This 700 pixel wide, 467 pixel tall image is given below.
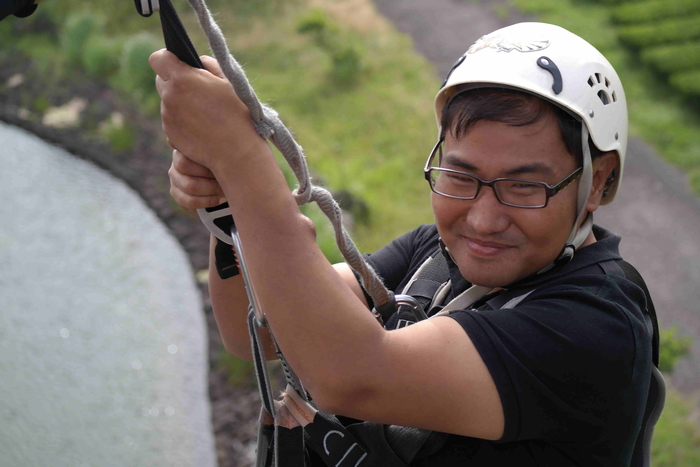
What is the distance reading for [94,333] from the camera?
562cm

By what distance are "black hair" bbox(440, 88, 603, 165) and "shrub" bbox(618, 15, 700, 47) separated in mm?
10516

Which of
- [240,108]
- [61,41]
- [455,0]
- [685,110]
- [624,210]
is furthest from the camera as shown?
[455,0]

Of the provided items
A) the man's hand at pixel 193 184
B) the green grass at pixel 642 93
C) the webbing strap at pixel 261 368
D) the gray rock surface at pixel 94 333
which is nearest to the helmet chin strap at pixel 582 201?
the webbing strap at pixel 261 368

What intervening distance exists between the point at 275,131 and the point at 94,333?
4700 mm

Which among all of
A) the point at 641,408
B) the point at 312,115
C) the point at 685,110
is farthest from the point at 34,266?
the point at 685,110

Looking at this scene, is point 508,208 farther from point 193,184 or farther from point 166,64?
point 166,64

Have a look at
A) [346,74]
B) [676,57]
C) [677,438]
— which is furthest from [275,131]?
[676,57]

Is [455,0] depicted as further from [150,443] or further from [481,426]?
[481,426]

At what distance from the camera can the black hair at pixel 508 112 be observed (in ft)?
5.75

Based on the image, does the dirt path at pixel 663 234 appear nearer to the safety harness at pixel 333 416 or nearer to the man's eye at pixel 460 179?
the safety harness at pixel 333 416

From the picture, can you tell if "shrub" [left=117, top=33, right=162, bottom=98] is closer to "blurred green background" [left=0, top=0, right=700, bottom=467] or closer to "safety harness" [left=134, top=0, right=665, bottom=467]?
"blurred green background" [left=0, top=0, right=700, bottom=467]

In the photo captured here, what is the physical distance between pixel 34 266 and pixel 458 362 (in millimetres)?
5807

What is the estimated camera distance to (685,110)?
33.6 feet

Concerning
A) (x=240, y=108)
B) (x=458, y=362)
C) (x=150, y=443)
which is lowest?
(x=150, y=443)
